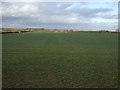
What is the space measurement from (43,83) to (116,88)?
2.80 m

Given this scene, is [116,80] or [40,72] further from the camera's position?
[40,72]

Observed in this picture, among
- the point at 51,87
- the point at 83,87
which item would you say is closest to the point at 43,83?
the point at 51,87

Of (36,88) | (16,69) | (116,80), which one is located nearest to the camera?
(36,88)

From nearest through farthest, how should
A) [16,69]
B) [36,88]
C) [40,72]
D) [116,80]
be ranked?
1. [36,88]
2. [116,80]
3. [40,72]
4. [16,69]

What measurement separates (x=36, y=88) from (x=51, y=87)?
1.85 ft

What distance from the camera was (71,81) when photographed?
910 centimetres

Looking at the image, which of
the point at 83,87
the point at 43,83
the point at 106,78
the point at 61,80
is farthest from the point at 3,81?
the point at 106,78

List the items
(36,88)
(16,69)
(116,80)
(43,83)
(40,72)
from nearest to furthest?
(36,88) < (43,83) < (116,80) < (40,72) < (16,69)

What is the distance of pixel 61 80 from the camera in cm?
925

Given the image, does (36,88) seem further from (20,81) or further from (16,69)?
(16,69)

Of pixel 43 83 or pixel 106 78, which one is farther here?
pixel 106 78

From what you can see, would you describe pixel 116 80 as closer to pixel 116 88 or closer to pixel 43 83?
pixel 116 88

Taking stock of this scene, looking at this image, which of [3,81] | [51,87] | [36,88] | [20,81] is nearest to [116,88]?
[51,87]

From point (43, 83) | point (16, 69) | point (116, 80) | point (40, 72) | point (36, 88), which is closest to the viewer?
point (36, 88)
